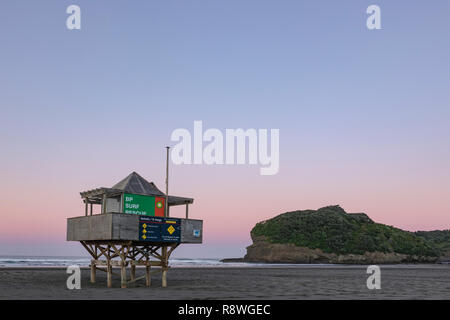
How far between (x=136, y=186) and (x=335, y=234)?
142987 mm

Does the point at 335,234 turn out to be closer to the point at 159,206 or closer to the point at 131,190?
the point at 159,206

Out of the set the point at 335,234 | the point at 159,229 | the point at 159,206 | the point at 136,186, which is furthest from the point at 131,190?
the point at 335,234

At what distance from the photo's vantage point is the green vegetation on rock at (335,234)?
157m

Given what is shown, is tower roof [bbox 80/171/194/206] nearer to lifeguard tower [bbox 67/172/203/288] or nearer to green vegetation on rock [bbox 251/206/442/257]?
lifeguard tower [bbox 67/172/203/288]

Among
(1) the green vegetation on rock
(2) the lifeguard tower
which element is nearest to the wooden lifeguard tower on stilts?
(2) the lifeguard tower

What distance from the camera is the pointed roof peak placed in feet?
97.1

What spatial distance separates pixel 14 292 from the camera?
85.9 feet

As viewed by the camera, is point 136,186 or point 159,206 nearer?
point 136,186

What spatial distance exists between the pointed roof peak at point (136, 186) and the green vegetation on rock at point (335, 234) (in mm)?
127294

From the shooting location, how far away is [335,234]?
164500 mm
